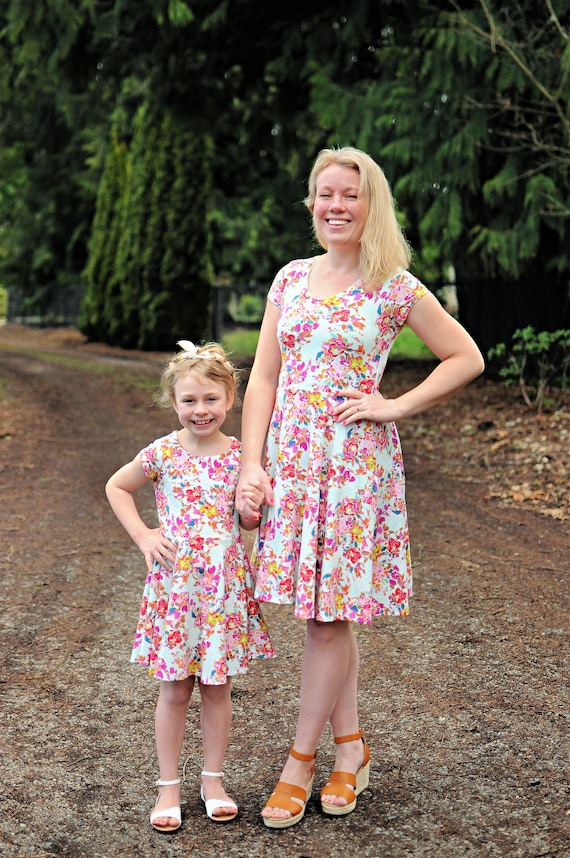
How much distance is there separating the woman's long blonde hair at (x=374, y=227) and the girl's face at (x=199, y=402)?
515 millimetres

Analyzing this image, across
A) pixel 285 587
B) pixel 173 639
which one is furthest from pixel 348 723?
pixel 173 639

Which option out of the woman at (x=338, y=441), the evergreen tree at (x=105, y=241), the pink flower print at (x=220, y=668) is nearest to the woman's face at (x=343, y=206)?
the woman at (x=338, y=441)

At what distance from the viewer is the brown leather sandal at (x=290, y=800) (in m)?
2.74

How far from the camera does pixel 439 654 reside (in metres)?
4.05

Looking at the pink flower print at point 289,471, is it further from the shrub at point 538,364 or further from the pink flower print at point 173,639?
the shrub at point 538,364

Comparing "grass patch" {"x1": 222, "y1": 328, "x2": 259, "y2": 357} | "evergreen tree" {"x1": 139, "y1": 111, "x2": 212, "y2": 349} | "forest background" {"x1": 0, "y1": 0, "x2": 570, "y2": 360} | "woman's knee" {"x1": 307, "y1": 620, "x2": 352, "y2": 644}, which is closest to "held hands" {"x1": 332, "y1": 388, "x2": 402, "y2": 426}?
"woman's knee" {"x1": 307, "y1": 620, "x2": 352, "y2": 644}

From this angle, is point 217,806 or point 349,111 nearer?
point 217,806

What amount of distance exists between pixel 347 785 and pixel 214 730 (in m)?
0.41

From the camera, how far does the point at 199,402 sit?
277 cm

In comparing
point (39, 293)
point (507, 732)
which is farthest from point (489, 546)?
point (39, 293)

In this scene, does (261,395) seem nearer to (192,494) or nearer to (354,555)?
(192,494)

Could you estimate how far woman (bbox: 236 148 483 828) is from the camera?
9.06 ft

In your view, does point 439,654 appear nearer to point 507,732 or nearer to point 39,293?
point 507,732

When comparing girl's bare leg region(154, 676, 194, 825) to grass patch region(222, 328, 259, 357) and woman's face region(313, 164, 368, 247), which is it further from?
grass patch region(222, 328, 259, 357)
